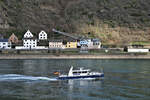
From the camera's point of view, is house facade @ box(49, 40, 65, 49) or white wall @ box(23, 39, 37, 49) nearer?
house facade @ box(49, 40, 65, 49)

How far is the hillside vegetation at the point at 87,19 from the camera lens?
157m

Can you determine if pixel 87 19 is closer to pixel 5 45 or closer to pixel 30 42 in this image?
pixel 30 42

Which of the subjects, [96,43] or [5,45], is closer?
[5,45]

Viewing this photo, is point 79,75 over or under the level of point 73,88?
over

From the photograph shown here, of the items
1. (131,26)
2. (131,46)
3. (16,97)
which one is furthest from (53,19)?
(16,97)

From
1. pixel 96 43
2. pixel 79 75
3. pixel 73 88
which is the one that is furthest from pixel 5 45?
pixel 73 88

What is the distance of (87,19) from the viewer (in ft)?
568

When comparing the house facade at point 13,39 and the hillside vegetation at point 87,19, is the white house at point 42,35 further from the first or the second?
the house facade at point 13,39

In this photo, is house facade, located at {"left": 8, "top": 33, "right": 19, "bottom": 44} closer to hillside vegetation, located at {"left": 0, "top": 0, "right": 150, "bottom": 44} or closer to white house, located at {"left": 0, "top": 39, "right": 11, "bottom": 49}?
white house, located at {"left": 0, "top": 39, "right": 11, "bottom": 49}

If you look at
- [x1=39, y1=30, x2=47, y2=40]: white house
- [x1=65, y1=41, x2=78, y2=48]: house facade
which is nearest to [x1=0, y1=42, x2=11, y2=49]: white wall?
[x1=39, y1=30, x2=47, y2=40]: white house

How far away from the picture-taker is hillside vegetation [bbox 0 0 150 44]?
514 feet

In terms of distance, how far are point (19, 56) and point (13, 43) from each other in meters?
21.0

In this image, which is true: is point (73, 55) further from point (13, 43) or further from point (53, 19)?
point (53, 19)

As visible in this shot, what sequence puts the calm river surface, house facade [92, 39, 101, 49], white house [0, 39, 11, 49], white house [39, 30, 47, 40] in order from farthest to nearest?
white house [39, 30, 47, 40] → house facade [92, 39, 101, 49] → white house [0, 39, 11, 49] → the calm river surface
